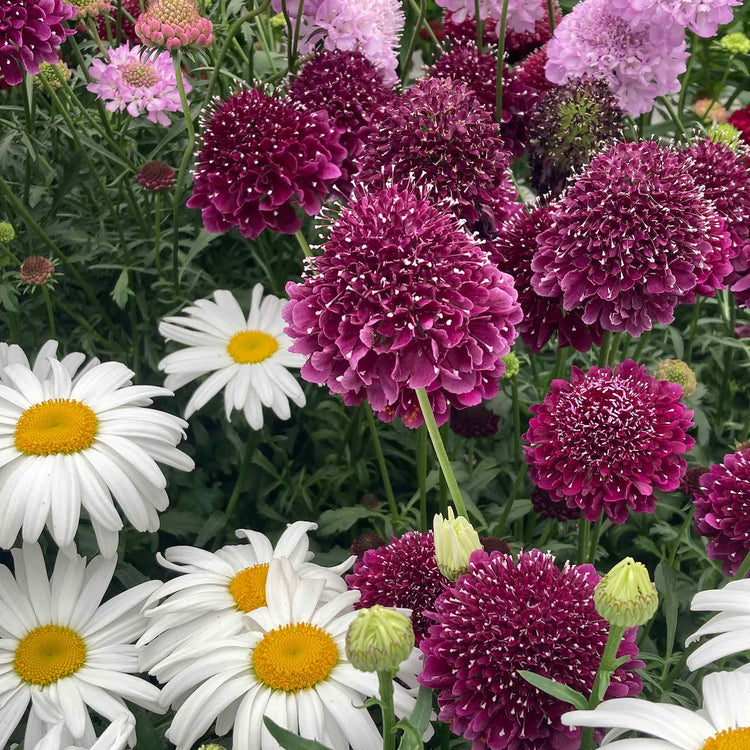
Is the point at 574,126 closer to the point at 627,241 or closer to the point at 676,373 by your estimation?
the point at 627,241

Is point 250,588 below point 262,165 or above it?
below

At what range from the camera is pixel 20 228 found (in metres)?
1.80

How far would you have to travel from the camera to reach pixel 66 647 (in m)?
1.23

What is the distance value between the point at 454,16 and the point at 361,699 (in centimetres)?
132

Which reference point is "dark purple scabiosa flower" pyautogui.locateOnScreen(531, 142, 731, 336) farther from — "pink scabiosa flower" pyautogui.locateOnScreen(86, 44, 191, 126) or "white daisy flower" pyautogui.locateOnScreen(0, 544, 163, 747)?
"pink scabiosa flower" pyautogui.locateOnScreen(86, 44, 191, 126)

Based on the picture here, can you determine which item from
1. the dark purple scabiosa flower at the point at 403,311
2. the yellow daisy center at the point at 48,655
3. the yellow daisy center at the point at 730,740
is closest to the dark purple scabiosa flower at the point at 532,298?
the dark purple scabiosa flower at the point at 403,311

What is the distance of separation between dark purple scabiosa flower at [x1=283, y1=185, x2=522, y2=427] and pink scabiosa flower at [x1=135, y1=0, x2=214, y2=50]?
0.60m

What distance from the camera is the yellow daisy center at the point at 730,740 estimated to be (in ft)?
2.72

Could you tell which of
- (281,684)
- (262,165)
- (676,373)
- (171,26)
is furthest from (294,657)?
A: (171,26)

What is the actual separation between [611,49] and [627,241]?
1.80ft

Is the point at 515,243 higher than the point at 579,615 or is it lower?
higher

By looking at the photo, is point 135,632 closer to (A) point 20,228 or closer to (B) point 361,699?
(B) point 361,699

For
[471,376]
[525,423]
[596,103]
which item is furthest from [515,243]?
[525,423]

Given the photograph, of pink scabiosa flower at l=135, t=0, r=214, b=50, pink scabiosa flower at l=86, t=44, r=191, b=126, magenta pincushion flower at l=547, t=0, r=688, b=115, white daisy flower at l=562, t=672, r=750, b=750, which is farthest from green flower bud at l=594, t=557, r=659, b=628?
pink scabiosa flower at l=86, t=44, r=191, b=126
